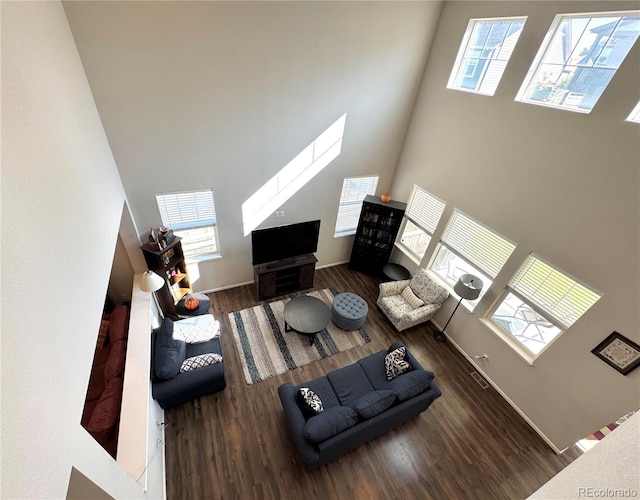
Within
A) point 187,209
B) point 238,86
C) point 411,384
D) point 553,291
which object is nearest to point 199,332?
point 187,209

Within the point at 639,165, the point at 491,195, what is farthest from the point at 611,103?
the point at 491,195

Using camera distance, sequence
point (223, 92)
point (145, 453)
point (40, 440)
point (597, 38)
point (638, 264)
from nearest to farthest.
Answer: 1. point (40, 440)
2. point (145, 453)
3. point (638, 264)
4. point (597, 38)
5. point (223, 92)

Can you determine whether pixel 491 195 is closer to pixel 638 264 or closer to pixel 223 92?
pixel 638 264

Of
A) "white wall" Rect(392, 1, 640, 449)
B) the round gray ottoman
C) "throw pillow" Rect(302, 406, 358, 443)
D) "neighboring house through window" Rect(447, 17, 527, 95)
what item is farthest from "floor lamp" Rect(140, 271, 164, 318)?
"neighboring house through window" Rect(447, 17, 527, 95)

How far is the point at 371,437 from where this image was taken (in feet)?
11.9

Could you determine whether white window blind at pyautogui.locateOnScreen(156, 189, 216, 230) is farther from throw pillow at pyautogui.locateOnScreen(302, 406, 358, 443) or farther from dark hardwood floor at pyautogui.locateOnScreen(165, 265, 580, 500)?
throw pillow at pyautogui.locateOnScreen(302, 406, 358, 443)

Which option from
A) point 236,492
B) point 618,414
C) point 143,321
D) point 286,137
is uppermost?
point 286,137

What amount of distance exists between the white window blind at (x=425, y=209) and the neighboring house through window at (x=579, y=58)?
203cm

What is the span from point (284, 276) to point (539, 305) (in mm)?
4244

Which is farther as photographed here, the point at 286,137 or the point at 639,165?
the point at 286,137

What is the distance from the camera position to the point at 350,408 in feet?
10.9

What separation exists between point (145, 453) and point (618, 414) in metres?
5.17

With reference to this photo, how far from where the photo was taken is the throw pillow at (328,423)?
10.1 feet

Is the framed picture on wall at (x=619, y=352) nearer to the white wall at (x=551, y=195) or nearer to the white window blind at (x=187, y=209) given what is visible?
the white wall at (x=551, y=195)
